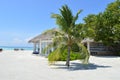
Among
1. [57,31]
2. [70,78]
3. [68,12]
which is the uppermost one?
[68,12]

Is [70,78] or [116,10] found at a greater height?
[116,10]

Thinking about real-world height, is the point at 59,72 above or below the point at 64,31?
below

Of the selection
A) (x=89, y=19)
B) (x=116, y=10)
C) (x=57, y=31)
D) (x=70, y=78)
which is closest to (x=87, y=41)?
(x=89, y=19)

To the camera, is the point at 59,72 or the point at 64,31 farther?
the point at 64,31

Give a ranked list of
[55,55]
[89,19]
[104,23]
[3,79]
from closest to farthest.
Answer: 1. [3,79]
2. [55,55]
3. [104,23]
4. [89,19]

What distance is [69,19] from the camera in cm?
2092

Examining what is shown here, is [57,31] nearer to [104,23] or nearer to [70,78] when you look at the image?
[70,78]

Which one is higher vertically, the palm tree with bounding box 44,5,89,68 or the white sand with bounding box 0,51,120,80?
the palm tree with bounding box 44,5,89,68

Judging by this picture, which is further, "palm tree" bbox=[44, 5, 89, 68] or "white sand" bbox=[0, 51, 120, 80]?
"palm tree" bbox=[44, 5, 89, 68]

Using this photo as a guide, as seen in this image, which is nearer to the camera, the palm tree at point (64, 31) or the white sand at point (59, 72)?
the white sand at point (59, 72)

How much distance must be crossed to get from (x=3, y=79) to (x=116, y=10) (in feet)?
86.1

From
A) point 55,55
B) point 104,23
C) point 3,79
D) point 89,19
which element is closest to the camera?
point 3,79

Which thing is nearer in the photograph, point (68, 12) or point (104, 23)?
point (68, 12)

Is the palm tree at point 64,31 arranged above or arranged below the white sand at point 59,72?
above
